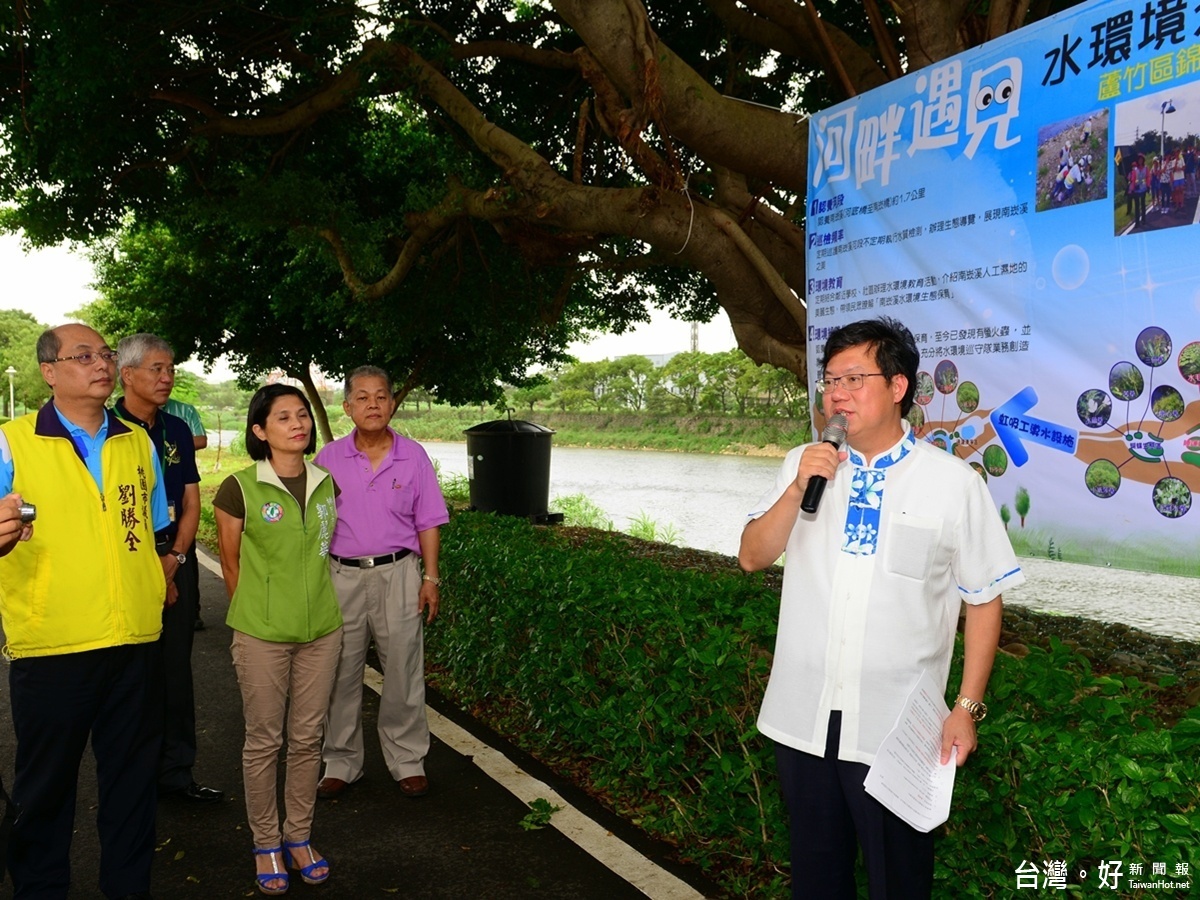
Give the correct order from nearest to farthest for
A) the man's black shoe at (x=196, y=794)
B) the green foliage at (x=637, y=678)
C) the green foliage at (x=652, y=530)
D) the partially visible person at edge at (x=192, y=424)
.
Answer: the green foliage at (x=637, y=678)
the man's black shoe at (x=196, y=794)
the partially visible person at edge at (x=192, y=424)
the green foliage at (x=652, y=530)

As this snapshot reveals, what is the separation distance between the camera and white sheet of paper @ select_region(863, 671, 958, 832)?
2.44 metres

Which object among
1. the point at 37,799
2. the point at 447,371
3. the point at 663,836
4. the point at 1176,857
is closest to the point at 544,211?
the point at 663,836

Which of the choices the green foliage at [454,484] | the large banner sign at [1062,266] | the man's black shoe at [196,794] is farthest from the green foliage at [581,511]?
the large banner sign at [1062,266]

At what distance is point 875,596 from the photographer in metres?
2.58

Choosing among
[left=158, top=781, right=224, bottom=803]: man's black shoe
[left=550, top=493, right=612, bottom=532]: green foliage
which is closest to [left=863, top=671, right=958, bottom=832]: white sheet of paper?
[left=158, top=781, right=224, bottom=803]: man's black shoe

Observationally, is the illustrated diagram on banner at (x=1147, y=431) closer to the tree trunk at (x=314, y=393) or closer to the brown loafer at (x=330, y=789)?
the brown loafer at (x=330, y=789)

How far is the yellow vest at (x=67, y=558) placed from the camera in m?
3.42

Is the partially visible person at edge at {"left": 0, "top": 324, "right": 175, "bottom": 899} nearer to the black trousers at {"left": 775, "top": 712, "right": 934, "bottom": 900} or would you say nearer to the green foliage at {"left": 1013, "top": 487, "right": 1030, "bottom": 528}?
the black trousers at {"left": 775, "top": 712, "right": 934, "bottom": 900}

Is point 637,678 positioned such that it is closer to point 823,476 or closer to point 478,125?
point 823,476

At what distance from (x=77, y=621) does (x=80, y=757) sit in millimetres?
545

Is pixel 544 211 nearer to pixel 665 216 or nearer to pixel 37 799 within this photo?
pixel 665 216

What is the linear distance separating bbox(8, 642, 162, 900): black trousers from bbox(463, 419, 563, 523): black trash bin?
461 inches

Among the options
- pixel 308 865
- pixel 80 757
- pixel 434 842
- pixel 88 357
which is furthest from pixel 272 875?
pixel 88 357

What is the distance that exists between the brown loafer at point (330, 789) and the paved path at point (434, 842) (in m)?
0.04
